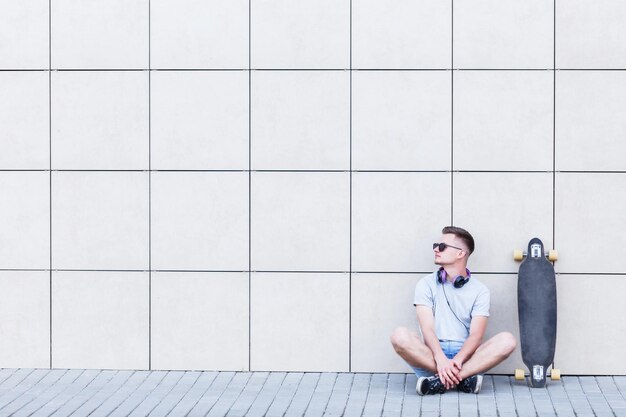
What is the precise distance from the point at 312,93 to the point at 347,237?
1.17 metres

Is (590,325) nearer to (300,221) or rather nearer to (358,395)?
(358,395)

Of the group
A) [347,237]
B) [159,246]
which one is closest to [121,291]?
[159,246]

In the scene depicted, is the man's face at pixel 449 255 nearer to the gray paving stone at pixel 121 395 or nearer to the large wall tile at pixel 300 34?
the large wall tile at pixel 300 34

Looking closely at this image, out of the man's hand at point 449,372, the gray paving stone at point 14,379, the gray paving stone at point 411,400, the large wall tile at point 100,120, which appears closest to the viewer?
the gray paving stone at point 411,400

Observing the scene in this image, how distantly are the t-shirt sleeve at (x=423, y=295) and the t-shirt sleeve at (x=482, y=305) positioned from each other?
330 millimetres

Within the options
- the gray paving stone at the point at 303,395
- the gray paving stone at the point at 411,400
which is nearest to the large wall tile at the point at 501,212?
the gray paving stone at the point at 411,400

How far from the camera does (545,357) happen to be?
9.31 meters

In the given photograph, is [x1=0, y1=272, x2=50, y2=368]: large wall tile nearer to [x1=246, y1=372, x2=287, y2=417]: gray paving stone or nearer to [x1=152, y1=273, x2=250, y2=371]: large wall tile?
[x1=152, y1=273, x2=250, y2=371]: large wall tile

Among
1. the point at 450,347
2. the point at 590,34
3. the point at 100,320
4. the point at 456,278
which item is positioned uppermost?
the point at 590,34

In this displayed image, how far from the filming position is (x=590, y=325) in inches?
380

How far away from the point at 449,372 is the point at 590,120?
2302mm

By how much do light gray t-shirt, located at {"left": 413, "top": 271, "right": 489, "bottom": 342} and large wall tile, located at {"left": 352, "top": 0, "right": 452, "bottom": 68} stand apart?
176 centimetres

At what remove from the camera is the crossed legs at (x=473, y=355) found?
898cm

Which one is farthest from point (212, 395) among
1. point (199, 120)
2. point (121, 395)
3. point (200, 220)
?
point (199, 120)
